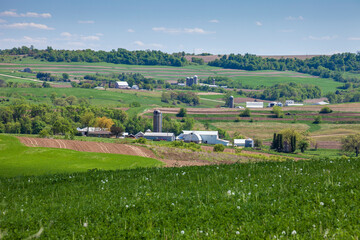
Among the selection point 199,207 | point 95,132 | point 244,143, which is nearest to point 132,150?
point 199,207

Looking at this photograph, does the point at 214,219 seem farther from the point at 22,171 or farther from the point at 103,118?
the point at 103,118

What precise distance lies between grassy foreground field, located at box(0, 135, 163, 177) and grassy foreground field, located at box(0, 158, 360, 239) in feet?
41.9

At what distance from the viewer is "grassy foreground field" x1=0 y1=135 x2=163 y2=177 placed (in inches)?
1201

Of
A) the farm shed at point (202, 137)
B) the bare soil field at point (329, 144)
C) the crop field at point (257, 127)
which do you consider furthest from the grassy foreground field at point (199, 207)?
the crop field at point (257, 127)

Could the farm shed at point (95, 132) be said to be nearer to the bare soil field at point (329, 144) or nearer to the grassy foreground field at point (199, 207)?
the bare soil field at point (329, 144)

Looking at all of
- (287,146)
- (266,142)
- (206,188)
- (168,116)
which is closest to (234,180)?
(206,188)

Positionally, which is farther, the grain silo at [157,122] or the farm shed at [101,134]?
the grain silo at [157,122]

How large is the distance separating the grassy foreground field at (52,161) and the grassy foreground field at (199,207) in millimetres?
12780

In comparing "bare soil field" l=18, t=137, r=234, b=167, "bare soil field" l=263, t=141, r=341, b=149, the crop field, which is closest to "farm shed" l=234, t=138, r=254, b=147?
the crop field

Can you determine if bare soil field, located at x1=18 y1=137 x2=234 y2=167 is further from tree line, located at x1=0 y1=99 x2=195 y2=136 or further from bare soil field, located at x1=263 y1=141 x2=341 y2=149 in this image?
bare soil field, located at x1=263 y1=141 x2=341 y2=149

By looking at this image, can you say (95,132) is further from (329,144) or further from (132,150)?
(132,150)

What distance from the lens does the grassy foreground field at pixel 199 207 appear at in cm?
1123

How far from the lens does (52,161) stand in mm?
34500

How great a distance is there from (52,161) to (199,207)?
79.5ft
